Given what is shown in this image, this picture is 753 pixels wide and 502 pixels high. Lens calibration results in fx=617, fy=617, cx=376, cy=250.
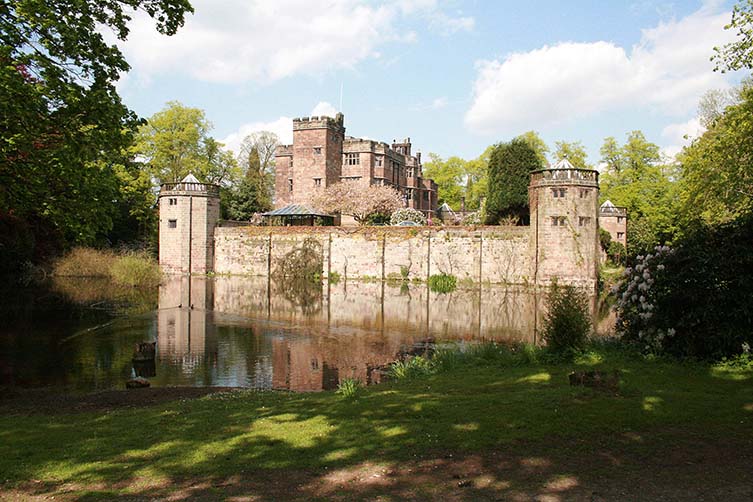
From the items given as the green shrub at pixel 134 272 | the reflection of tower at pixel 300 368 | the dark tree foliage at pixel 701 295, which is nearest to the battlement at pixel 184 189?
the green shrub at pixel 134 272

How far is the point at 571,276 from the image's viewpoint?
29.5 metres

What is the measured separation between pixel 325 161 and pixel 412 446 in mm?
44332

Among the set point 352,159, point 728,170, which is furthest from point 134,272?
point 728,170

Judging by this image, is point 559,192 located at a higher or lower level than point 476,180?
lower

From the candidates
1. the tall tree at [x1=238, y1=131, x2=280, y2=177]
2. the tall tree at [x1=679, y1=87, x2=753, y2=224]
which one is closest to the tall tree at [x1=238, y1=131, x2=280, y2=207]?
the tall tree at [x1=238, y1=131, x2=280, y2=177]

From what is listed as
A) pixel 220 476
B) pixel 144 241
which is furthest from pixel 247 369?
pixel 144 241

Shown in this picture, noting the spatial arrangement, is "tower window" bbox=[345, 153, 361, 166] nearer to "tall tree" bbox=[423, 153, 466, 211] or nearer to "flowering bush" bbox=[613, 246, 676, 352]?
"tall tree" bbox=[423, 153, 466, 211]

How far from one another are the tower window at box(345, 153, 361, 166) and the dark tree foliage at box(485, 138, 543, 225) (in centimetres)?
1347

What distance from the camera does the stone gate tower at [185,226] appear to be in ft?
125

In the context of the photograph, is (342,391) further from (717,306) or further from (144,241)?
(144,241)

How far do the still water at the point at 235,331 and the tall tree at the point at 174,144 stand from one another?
53.5 ft

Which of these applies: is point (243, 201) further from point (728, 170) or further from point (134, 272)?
point (728, 170)

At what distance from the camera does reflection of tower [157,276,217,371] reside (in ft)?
43.6

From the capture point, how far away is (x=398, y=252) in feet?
114
